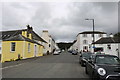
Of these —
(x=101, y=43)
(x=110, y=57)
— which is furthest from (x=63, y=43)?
(x=110, y=57)

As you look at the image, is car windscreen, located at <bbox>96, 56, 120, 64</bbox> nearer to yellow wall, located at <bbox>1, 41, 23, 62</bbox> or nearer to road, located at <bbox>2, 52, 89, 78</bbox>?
road, located at <bbox>2, 52, 89, 78</bbox>

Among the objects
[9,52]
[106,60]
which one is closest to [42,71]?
[106,60]

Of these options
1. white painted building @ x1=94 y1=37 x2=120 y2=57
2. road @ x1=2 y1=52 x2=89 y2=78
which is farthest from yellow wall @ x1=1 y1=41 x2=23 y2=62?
white painted building @ x1=94 y1=37 x2=120 y2=57

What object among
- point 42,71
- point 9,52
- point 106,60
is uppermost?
point 106,60

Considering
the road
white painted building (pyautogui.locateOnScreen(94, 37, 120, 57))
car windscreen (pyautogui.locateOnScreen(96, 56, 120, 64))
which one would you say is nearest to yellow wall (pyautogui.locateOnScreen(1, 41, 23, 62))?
the road

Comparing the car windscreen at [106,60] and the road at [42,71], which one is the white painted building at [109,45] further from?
the car windscreen at [106,60]

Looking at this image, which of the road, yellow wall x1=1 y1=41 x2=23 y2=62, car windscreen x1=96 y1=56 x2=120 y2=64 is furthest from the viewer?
yellow wall x1=1 y1=41 x2=23 y2=62

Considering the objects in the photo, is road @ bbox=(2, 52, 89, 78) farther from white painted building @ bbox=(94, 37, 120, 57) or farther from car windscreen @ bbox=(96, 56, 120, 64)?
white painted building @ bbox=(94, 37, 120, 57)

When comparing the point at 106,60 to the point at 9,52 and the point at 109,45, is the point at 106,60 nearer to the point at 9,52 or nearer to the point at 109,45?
the point at 9,52

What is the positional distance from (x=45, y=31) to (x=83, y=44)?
2051 cm

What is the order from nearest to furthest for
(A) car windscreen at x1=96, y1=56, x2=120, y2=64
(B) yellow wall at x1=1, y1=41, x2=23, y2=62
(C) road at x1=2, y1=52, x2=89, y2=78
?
1. (A) car windscreen at x1=96, y1=56, x2=120, y2=64
2. (C) road at x1=2, y1=52, x2=89, y2=78
3. (B) yellow wall at x1=1, y1=41, x2=23, y2=62

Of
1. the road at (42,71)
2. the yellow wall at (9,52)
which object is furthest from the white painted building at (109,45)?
the road at (42,71)

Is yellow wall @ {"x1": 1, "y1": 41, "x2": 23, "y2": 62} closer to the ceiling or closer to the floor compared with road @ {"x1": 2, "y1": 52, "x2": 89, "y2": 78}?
closer to the ceiling

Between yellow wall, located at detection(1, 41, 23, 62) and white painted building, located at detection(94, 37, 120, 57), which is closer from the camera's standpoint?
yellow wall, located at detection(1, 41, 23, 62)
